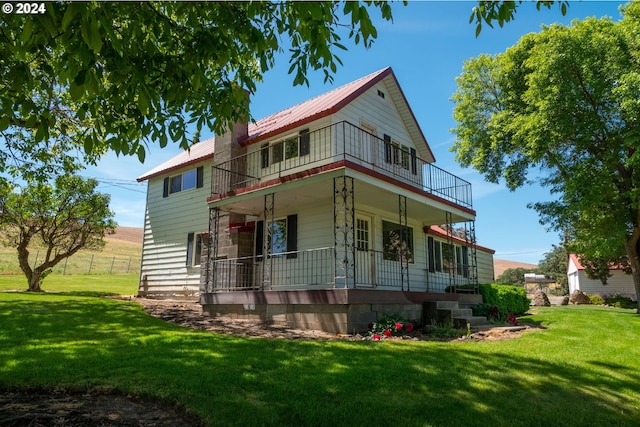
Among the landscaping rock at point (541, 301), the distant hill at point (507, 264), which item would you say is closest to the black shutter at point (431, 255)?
the landscaping rock at point (541, 301)

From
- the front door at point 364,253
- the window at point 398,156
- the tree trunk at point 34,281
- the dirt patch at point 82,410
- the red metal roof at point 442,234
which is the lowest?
the dirt patch at point 82,410

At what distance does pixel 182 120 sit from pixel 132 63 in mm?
1014

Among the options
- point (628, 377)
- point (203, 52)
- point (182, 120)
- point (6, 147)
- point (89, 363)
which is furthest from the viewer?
point (6, 147)

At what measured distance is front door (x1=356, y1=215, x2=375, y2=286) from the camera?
530 inches

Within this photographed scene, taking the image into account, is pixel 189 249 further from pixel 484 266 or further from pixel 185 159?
pixel 484 266

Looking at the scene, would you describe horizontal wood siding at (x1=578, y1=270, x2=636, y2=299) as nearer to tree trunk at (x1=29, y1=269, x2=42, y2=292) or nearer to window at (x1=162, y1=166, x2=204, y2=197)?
window at (x1=162, y1=166, x2=204, y2=197)

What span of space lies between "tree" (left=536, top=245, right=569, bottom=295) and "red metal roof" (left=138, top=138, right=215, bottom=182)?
157 feet

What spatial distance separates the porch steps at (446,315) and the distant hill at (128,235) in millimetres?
53695

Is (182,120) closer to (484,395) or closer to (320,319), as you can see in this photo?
(484,395)

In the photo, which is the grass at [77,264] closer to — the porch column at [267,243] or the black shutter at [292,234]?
the porch column at [267,243]

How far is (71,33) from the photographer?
337 cm

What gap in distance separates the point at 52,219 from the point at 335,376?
19.1 metres

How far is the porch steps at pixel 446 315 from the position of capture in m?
11.9

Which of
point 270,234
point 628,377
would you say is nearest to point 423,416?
point 628,377
